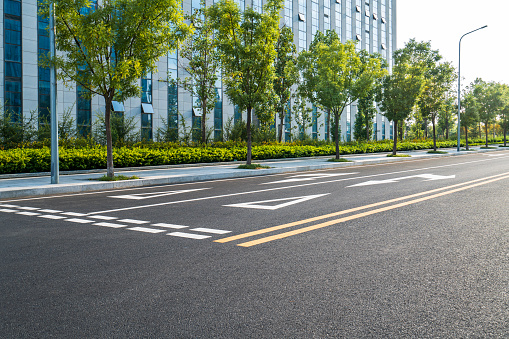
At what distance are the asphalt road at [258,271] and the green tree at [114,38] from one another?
266 inches

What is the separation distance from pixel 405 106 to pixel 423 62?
577 cm

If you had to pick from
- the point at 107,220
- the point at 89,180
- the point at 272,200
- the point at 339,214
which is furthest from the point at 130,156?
the point at 339,214

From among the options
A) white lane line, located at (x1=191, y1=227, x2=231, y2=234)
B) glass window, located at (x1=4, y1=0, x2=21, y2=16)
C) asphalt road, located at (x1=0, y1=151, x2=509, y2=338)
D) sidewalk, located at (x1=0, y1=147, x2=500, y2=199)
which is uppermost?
glass window, located at (x1=4, y1=0, x2=21, y2=16)

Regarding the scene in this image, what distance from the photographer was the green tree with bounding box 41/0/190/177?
13789mm

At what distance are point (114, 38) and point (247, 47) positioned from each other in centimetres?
674

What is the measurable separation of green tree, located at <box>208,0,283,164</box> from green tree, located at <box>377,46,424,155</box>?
46.5 ft

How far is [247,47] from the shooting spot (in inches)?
759

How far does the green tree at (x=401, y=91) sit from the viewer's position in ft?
102

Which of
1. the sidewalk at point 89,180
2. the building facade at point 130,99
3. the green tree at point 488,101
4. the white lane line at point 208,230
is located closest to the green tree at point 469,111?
the green tree at point 488,101

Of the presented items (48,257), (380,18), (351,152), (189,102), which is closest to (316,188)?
(48,257)

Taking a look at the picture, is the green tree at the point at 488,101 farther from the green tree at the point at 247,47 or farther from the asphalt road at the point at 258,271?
the asphalt road at the point at 258,271

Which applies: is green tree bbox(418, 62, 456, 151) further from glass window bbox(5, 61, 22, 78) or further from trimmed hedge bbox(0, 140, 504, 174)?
glass window bbox(5, 61, 22, 78)

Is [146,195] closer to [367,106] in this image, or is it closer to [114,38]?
[114,38]

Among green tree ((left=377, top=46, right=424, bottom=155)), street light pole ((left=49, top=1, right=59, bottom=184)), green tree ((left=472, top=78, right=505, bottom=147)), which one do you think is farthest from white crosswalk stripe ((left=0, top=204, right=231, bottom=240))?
green tree ((left=472, top=78, right=505, bottom=147))
